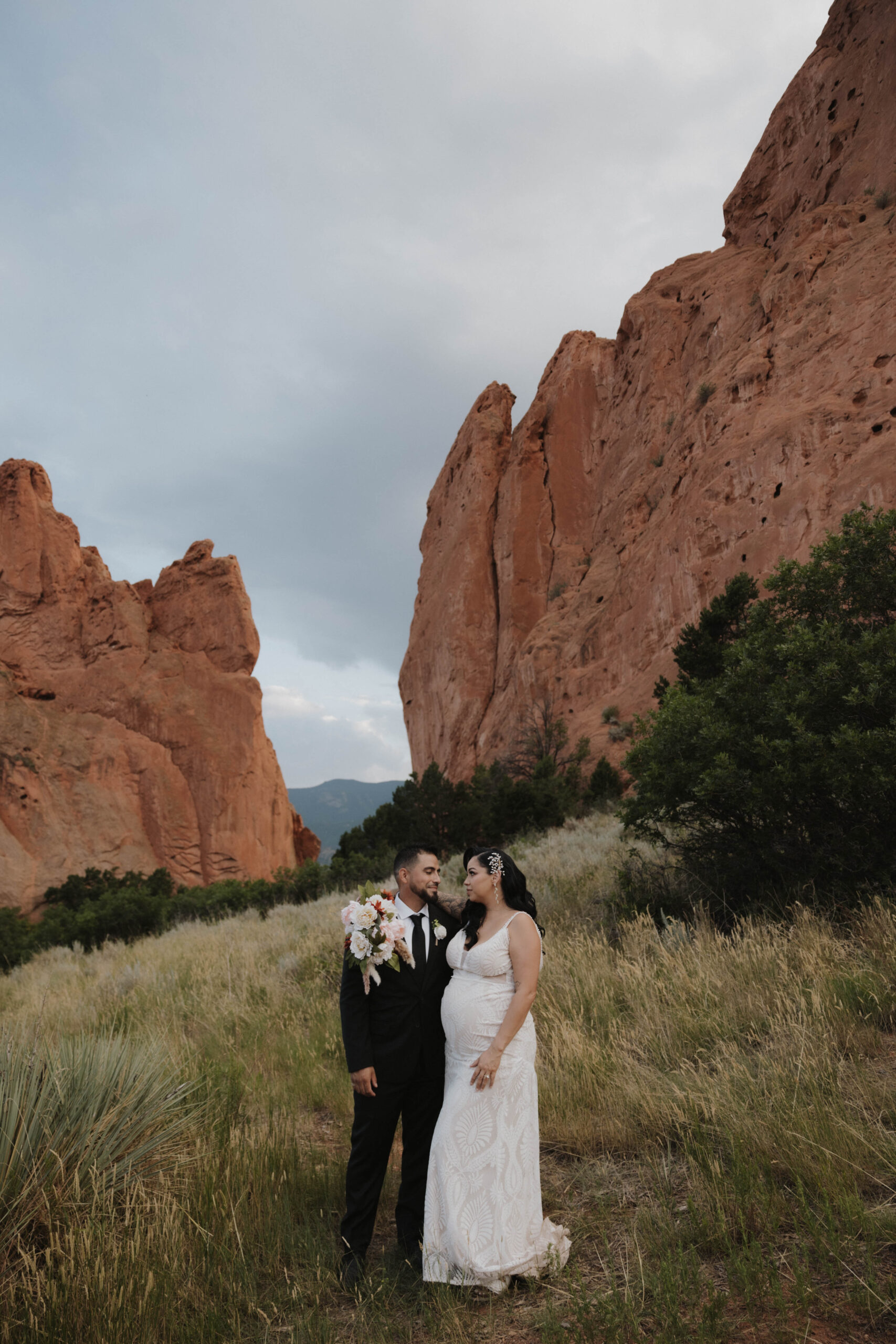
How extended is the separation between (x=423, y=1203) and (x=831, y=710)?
557 centimetres

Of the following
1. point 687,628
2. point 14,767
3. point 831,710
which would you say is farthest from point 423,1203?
point 14,767

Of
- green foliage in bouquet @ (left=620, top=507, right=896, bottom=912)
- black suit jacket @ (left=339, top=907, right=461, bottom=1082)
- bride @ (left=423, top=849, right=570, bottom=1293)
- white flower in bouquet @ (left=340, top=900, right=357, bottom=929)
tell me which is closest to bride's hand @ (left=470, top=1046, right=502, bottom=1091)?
bride @ (left=423, top=849, right=570, bottom=1293)

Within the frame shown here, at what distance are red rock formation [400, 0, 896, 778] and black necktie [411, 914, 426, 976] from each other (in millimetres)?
21362

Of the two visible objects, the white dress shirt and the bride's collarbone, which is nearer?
the bride's collarbone

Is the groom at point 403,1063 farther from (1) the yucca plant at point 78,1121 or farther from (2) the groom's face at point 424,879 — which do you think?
(1) the yucca plant at point 78,1121

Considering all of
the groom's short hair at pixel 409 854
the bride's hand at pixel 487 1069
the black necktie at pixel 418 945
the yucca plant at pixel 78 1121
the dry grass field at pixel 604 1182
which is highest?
the groom's short hair at pixel 409 854

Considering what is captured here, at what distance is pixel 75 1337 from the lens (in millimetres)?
2521

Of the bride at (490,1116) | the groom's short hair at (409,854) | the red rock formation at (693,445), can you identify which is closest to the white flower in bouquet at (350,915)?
the groom's short hair at (409,854)

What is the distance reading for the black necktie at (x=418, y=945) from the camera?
11.8 feet

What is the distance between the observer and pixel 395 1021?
350cm

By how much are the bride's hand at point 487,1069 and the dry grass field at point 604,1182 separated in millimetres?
748

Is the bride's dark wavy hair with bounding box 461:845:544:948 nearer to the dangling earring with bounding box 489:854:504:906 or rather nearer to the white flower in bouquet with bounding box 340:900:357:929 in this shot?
the dangling earring with bounding box 489:854:504:906

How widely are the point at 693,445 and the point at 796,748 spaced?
26.1 m

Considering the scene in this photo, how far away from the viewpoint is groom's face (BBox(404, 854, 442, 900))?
365cm
